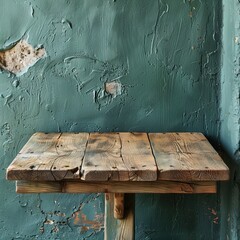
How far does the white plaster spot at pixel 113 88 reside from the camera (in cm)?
218

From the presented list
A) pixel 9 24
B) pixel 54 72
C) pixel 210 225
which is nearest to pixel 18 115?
pixel 54 72

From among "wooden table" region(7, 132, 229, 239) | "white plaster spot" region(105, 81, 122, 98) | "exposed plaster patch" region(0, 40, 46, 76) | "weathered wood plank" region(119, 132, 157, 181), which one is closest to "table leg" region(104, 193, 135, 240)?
"wooden table" region(7, 132, 229, 239)

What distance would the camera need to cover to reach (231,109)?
200 cm

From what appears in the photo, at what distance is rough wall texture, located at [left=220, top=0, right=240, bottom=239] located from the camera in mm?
1906

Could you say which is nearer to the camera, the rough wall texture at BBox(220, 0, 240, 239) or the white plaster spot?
the rough wall texture at BBox(220, 0, 240, 239)

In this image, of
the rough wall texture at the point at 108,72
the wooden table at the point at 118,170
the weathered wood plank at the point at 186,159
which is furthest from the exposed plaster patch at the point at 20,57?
the weathered wood plank at the point at 186,159

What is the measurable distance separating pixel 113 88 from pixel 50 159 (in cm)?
67

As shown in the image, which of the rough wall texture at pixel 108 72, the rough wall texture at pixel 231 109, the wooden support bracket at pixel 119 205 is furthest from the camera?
the rough wall texture at pixel 108 72

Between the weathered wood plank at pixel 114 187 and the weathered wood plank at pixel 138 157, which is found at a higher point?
the weathered wood plank at pixel 138 157

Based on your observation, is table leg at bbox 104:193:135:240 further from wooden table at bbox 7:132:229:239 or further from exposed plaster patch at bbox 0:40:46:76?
exposed plaster patch at bbox 0:40:46:76

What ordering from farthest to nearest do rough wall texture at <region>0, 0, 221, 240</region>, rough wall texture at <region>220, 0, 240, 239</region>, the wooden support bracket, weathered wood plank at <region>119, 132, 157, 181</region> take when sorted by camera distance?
1. rough wall texture at <region>0, 0, 221, 240</region>
2. rough wall texture at <region>220, 0, 240, 239</region>
3. the wooden support bracket
4. weathered wood plank at <region>119, 132, 157, 181</region>

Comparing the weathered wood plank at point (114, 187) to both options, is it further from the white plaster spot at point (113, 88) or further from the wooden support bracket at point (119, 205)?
the white plaster spot at point (113, 88)

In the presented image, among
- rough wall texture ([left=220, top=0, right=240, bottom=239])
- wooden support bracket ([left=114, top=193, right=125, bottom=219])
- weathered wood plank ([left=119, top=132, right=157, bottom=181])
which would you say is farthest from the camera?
rough wall texture ([left=220, top=0, right=240, bottom=239])

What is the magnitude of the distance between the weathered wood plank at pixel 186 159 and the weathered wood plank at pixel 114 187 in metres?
0.06
